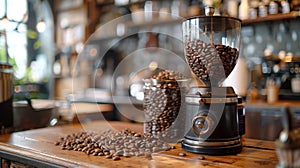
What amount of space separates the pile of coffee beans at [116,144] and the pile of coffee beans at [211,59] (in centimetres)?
30

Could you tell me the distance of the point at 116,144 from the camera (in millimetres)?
1080

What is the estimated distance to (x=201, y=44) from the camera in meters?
1.08

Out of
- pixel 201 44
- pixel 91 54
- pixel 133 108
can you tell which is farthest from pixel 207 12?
pixel 91 54

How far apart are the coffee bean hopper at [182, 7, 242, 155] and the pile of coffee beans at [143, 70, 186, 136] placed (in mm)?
117

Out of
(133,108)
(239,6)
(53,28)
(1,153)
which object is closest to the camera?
(1,153)

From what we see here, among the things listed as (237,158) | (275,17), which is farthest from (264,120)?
(237,158)

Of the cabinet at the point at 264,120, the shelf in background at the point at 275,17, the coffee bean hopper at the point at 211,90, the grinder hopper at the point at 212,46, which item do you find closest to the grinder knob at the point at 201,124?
the coffee bean hopper at the point at 211,90

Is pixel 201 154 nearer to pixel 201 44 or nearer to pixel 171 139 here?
pixel 171 139

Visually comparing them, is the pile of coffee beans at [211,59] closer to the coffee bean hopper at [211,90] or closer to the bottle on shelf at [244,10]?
the coffee bean hopper at [211,90]

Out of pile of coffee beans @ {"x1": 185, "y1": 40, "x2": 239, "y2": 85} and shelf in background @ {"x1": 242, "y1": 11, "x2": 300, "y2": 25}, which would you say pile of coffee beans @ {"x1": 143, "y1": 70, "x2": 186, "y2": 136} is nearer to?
pile of coffee beans @ {"x1": 185, "y1": 40, "x2": 239, "y2": 85}

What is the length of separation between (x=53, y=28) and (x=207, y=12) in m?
5.02

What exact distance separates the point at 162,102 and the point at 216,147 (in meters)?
0.30

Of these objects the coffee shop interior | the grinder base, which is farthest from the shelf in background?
the grinder base

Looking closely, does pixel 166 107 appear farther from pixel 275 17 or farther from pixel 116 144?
pixel 275 17
